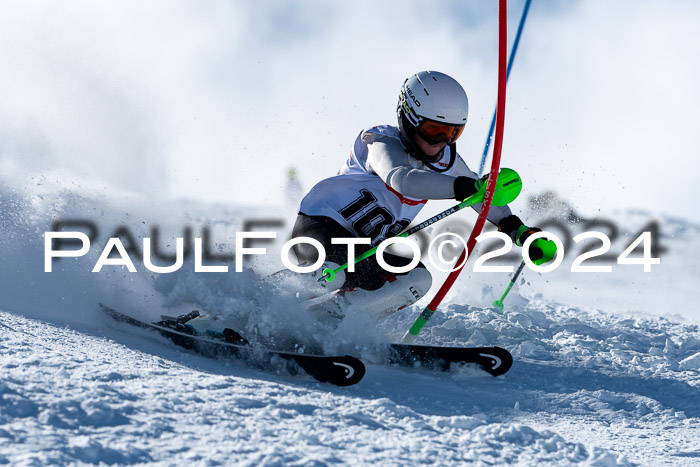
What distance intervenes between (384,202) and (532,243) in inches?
34.9

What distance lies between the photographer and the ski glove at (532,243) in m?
3.67

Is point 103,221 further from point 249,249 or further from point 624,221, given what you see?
point 624,221

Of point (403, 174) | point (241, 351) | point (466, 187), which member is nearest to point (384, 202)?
point (403, 174)

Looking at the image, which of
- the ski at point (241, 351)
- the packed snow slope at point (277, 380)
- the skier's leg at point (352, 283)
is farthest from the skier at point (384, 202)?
the ski at point (241, 351)

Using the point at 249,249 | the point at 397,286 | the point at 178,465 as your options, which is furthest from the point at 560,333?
the point at 178,465

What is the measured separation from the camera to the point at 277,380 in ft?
10.1

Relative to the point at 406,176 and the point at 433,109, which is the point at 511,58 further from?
the point at 406,176

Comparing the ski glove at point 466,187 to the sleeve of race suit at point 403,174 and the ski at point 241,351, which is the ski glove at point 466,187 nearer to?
the sleeve of race suit at point 403,174

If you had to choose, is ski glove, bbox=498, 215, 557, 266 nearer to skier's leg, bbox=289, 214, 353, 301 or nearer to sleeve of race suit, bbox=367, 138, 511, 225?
sleeve of race suit, bbox=367, 138, 511, 225

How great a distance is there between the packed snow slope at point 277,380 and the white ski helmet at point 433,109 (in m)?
1.09

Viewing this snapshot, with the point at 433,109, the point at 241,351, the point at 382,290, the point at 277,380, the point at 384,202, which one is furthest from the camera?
the point at 384,202

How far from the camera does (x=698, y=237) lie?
58.3 ft

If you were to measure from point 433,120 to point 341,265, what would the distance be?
95 centimetres

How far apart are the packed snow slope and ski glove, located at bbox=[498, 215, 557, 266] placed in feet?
2.26
